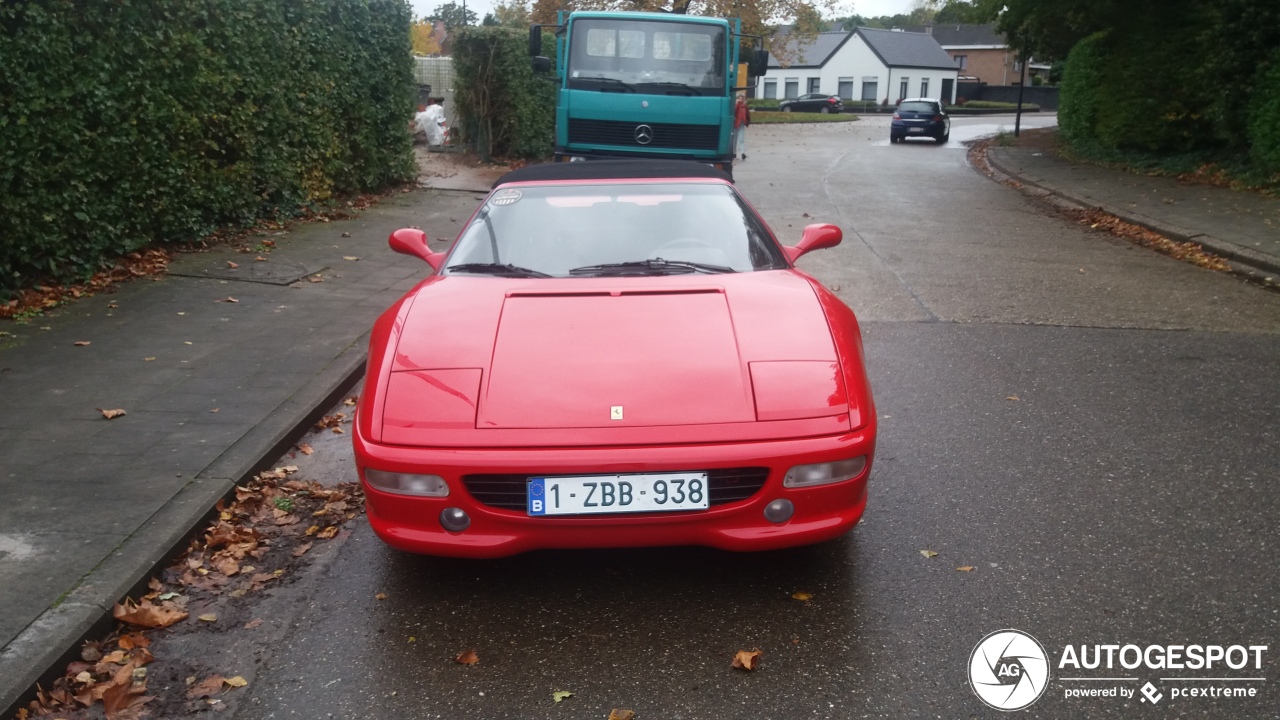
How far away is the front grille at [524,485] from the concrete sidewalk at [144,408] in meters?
1.29

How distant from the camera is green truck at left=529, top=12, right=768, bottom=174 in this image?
42.5ft

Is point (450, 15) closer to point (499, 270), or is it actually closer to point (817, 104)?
point (817, 104)

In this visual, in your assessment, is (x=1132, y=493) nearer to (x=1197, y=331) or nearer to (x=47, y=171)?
(x=1197, y=331)

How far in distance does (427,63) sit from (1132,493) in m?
25.4

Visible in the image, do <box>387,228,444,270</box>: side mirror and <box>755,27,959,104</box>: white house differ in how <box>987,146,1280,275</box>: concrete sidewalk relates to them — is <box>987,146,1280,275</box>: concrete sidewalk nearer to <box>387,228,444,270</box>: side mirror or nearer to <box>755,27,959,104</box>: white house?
<box>387,228,444,270</box>: side mirror

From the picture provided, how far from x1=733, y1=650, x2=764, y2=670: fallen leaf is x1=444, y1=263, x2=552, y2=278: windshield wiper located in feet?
6.00

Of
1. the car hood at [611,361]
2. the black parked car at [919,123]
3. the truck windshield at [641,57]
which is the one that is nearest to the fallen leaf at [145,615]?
the car hood at [611,361]

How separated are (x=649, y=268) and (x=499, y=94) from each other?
16.5 meters

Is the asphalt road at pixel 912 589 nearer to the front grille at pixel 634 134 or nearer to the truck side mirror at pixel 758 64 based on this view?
the front grille at pixel 634 134

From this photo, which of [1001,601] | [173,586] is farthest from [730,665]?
[173,586]

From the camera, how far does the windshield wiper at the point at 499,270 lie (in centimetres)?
435

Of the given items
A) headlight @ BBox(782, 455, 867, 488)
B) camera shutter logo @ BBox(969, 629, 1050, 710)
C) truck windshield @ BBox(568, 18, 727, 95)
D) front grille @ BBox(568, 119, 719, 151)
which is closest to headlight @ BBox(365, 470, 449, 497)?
headlight @ BBox(782, 455, 867, 488)

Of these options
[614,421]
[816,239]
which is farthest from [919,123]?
[614,421]

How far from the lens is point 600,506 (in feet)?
10.8
